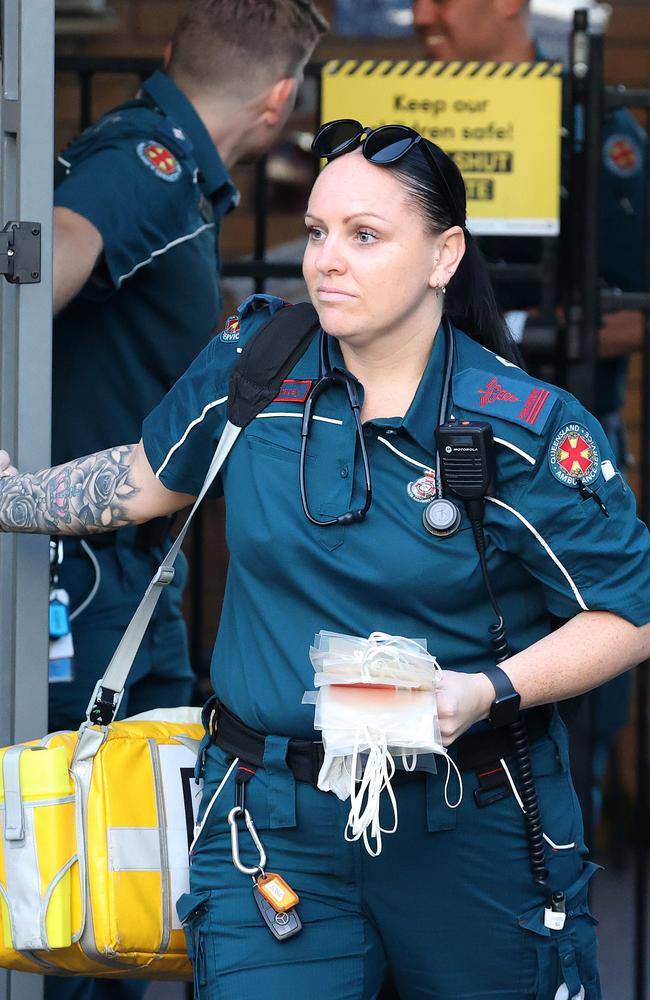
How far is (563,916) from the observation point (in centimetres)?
223

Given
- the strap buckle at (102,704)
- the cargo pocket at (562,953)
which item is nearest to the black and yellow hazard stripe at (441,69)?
the strap buckle at (102,704)

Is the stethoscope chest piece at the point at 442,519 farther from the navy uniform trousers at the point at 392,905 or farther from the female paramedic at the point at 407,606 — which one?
the navy uniform trousers at the point at 392,905

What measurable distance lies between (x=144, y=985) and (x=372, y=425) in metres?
1.72

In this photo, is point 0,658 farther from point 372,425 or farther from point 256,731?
point 372,425

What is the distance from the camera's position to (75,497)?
8.07 ft

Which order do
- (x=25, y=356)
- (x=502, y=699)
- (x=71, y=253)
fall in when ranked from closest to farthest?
(x=502, y=699) < (x=25, y=356) < (x=71, y=253)

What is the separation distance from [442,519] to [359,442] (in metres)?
0.17

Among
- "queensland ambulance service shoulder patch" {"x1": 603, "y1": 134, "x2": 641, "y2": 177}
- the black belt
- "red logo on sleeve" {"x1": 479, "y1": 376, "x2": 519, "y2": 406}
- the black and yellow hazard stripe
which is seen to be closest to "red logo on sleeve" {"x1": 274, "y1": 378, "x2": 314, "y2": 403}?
"red logo on sleeve" {"x1": 479, "y1": 376, "x2": 519, "y2": 406}

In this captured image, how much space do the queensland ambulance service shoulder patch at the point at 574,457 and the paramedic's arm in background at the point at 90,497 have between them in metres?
0.63

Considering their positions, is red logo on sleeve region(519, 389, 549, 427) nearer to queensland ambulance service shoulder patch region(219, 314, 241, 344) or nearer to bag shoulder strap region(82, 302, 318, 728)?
bag shoulder strap region(82, 302, 318, 728)

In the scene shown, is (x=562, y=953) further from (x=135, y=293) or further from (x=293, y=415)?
(x=135, y=293)

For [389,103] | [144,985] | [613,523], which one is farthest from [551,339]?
[144,985]

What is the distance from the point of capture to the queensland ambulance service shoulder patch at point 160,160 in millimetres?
3047

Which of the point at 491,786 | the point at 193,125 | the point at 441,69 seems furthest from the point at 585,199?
the point at 491,786
